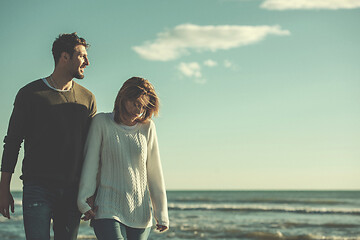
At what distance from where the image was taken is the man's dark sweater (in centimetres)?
300

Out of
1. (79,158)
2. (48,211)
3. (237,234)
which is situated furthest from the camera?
(237,234)

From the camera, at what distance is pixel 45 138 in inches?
120

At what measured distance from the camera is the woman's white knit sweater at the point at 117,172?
2.94 metres

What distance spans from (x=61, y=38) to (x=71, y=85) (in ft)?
1.01

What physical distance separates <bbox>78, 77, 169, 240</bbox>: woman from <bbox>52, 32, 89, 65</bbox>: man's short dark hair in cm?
46

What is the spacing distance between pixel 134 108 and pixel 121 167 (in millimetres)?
365

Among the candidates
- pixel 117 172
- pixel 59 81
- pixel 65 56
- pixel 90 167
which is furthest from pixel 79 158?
pixel 65 56

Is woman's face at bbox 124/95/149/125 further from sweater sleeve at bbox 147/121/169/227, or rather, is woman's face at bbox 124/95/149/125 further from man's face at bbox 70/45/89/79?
man's face at bbox 70/45/89/79

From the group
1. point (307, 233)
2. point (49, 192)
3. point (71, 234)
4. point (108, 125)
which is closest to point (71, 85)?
point (108, 125)

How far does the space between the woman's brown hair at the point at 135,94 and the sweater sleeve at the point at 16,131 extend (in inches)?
22.6

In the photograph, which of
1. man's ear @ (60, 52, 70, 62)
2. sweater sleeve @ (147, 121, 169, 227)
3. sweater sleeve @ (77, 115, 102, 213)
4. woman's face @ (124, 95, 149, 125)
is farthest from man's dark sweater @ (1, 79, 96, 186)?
sweater sleeve @ (147, 121, 169, 227)

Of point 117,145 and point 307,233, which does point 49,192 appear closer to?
point 117,145

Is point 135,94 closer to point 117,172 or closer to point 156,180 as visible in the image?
point 117,172

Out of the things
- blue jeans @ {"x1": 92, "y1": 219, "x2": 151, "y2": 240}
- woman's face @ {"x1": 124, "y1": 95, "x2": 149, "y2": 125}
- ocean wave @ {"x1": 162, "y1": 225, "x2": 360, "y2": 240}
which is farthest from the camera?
ocean wave @ {"x1": 162, "y1": 225, "x2": 360, "y2": 240}
